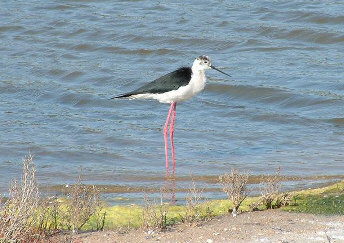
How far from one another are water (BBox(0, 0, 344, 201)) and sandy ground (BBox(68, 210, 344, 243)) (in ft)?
9.13

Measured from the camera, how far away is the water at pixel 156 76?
10.2 metres

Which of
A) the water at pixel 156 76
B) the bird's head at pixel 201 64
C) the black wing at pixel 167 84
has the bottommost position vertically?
the water at pixel 156 76

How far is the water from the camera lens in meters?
10.2

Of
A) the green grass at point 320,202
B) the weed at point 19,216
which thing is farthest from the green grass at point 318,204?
the weed at point 19,216

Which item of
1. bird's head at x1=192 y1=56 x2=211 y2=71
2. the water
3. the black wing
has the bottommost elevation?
the water

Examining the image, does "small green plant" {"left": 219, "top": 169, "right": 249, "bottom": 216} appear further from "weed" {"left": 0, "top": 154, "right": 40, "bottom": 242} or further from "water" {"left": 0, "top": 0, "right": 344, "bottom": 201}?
"water" {"left": 0, "top": 0, "right": 344, "bottom": 201}

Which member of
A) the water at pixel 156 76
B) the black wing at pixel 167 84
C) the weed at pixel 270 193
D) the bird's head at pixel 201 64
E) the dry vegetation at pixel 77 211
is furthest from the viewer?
the bird's head at pixel 201 64

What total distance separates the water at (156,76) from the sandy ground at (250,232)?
278cm

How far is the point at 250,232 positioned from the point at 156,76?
327 inches

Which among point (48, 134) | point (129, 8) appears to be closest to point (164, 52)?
point (129, 8)

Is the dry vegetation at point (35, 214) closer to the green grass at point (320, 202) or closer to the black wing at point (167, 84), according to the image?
the green grass at point (320, 202)

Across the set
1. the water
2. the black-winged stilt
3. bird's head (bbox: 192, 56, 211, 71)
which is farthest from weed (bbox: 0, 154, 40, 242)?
bird's head (bbox: 192, 56, 211, 71)

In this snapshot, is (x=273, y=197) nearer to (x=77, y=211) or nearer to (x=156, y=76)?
(x=77, y=211)

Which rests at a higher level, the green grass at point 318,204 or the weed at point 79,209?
the weed at point 79,209
